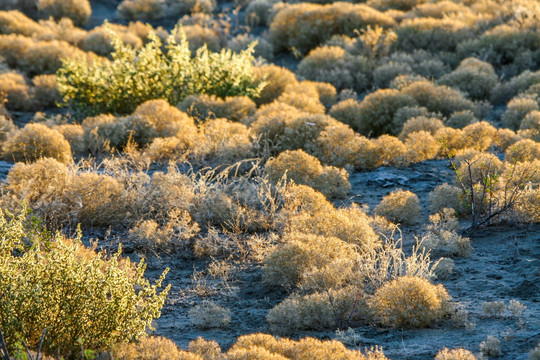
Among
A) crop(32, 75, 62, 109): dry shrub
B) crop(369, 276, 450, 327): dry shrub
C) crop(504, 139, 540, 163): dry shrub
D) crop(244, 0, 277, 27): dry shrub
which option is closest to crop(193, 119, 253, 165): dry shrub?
crop(504, 139, 540, 163): dry shrub

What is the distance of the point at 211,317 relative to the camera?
4.61 metres

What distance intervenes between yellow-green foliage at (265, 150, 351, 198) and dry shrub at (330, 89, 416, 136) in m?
2.74

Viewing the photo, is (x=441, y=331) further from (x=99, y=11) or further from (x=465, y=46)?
(x=99, y=11)

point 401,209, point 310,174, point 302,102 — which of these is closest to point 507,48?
point 302,102

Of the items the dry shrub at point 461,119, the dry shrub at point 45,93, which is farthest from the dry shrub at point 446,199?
the dry shrub at point 45,93

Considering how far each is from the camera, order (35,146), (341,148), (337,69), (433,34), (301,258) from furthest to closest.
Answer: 1. (433,34)
2. (337,69)
3. (341,148)
4. (35,146)
5. (301,258)

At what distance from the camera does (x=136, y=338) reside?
3873mm

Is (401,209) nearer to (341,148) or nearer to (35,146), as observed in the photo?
(341,148)

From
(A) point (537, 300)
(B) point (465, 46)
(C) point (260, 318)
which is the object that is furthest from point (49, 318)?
(B) point (465, 46)

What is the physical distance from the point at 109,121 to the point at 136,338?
5.62 m

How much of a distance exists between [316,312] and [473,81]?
306 inches

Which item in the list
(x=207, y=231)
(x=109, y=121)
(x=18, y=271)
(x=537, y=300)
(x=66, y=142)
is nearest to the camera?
(x=18, y=271)

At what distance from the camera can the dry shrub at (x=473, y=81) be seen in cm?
1098

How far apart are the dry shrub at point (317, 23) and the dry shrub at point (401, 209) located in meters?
8.99
